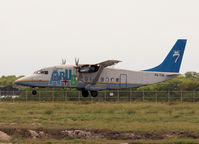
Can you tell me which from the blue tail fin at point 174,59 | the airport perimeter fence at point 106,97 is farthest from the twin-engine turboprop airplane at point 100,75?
the airport perimeter fence at point 106,97

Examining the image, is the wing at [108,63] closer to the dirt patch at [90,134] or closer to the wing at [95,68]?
the wing at [95,68]

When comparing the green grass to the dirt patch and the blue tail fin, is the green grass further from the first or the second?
the blue tail fin

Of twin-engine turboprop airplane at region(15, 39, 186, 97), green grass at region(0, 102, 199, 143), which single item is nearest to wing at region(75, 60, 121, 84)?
twin-engine turboprop airplane at region(15, 39, 186, 97)

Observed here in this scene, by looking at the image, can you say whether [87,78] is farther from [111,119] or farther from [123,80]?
[111,119]

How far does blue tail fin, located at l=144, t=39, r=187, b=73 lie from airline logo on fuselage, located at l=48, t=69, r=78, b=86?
11.5 m

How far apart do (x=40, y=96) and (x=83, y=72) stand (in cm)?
1846

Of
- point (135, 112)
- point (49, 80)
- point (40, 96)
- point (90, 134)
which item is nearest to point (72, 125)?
point (90, 134)

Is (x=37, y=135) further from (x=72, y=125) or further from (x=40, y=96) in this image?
(x=40, y=96)

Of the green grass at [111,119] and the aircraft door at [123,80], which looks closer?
the green grass at [111,119]

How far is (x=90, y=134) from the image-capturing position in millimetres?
28062

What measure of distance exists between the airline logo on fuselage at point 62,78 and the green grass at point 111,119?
292 centimetres

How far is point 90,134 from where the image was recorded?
28.1m

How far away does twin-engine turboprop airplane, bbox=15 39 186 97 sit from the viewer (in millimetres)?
47312

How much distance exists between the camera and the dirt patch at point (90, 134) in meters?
27.2
